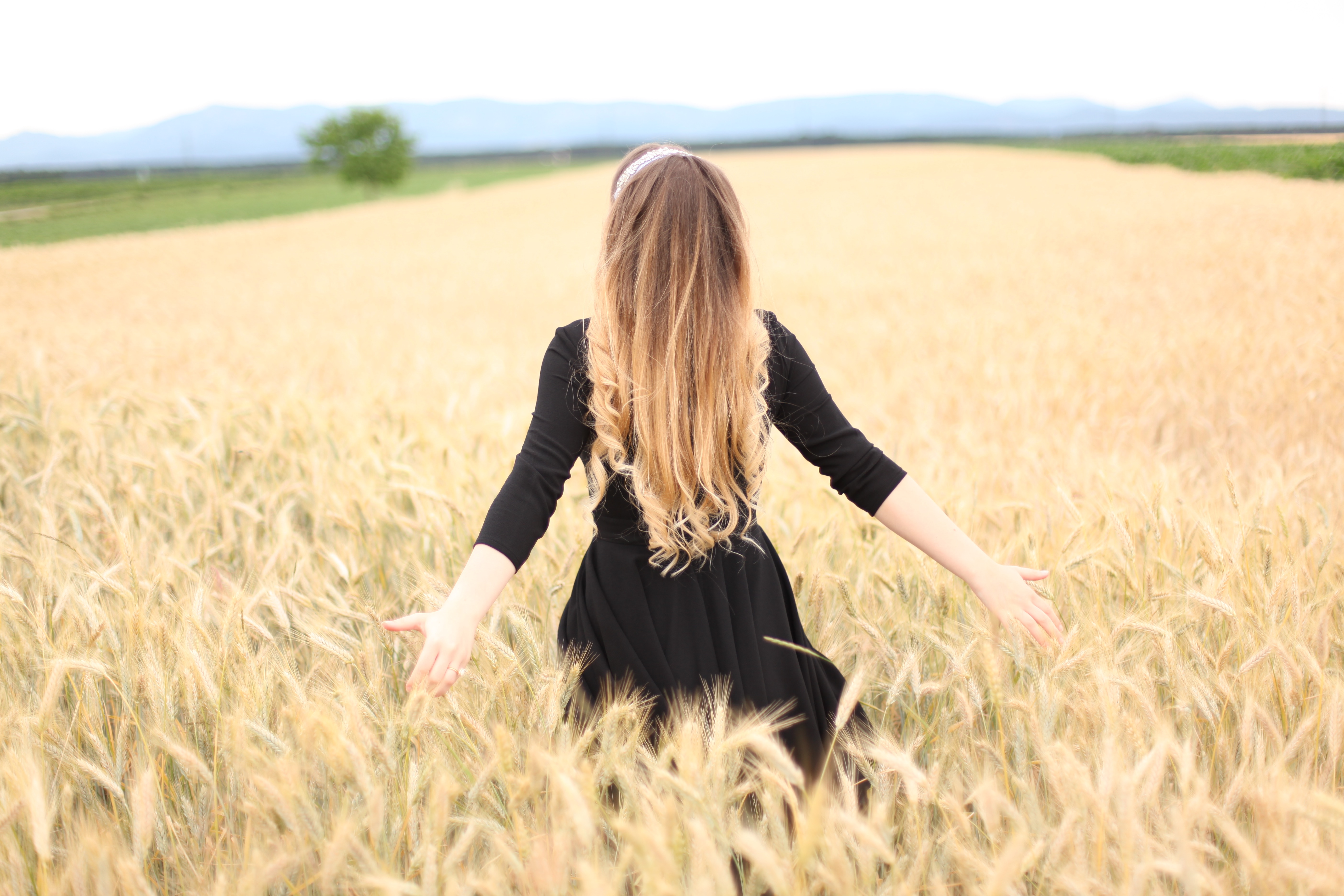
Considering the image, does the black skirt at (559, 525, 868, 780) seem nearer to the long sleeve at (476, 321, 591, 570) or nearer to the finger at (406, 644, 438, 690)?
the long sleeve at (476, 321, 591, 570)

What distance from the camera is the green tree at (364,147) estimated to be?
50219mm

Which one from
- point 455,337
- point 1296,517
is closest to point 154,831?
point 1296,517

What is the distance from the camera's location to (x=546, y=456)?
54.0 inches

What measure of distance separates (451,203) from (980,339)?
107 ft

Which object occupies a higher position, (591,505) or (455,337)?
(591,505)

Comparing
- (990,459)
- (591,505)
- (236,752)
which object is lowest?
(990,459)

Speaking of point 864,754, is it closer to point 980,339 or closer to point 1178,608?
point 1178,608

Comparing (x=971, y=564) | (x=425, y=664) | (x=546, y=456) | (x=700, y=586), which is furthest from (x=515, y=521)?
(x=971, y=564)

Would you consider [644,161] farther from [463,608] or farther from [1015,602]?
[1015,602]

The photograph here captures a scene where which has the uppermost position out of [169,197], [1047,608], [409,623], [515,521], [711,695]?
[169,197]

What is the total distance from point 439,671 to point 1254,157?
9.74 meters

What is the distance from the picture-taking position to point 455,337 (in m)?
7.04

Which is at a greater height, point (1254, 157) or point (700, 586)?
point (1254, 157)

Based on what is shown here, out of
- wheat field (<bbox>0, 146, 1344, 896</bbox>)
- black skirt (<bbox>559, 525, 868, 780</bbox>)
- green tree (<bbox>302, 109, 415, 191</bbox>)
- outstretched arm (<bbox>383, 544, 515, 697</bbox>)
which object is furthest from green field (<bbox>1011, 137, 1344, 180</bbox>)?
green tree (<bbox>302, 109, 415, 191</bbox>)
